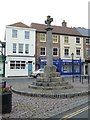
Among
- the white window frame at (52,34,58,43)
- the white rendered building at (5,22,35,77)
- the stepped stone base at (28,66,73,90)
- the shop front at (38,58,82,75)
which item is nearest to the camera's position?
the stepped stone base at (28,66,73,90)

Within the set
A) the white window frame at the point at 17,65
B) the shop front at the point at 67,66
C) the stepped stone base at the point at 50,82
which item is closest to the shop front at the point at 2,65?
the white window frame at the point at 17,65

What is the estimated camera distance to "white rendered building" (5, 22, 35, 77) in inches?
1591

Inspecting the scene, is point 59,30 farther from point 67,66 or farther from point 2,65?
point 2,65

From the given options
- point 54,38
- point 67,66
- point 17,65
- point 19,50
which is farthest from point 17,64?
point 67,66

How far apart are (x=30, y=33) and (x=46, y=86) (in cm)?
2842

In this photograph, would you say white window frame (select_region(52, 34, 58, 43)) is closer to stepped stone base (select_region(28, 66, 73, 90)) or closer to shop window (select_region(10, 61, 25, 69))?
shop window (select_region(10, 61, 25, 69))

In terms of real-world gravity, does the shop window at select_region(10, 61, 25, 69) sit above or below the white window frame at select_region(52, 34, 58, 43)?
below

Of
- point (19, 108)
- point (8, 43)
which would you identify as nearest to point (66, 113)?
point (19, 108)

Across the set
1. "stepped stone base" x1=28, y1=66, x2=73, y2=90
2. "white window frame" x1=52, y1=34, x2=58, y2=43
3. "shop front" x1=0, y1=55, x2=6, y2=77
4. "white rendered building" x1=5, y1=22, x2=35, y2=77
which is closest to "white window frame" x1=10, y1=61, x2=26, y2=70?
"white rendered building" x1=5, y1=22, x2=35, y2=77

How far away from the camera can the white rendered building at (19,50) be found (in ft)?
133

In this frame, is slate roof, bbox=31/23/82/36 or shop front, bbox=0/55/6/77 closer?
shop front, bbox=0/55/6/77

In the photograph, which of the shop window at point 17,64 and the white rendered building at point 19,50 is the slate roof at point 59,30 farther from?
the shop window at point 17,64

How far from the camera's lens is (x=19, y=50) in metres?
41.7

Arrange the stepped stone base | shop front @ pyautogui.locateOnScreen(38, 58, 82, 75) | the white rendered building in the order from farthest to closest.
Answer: shop front @ pyautogui.locateOnScreen(38, 58, 82, 75) < the white rendered building < the stepped stone base
